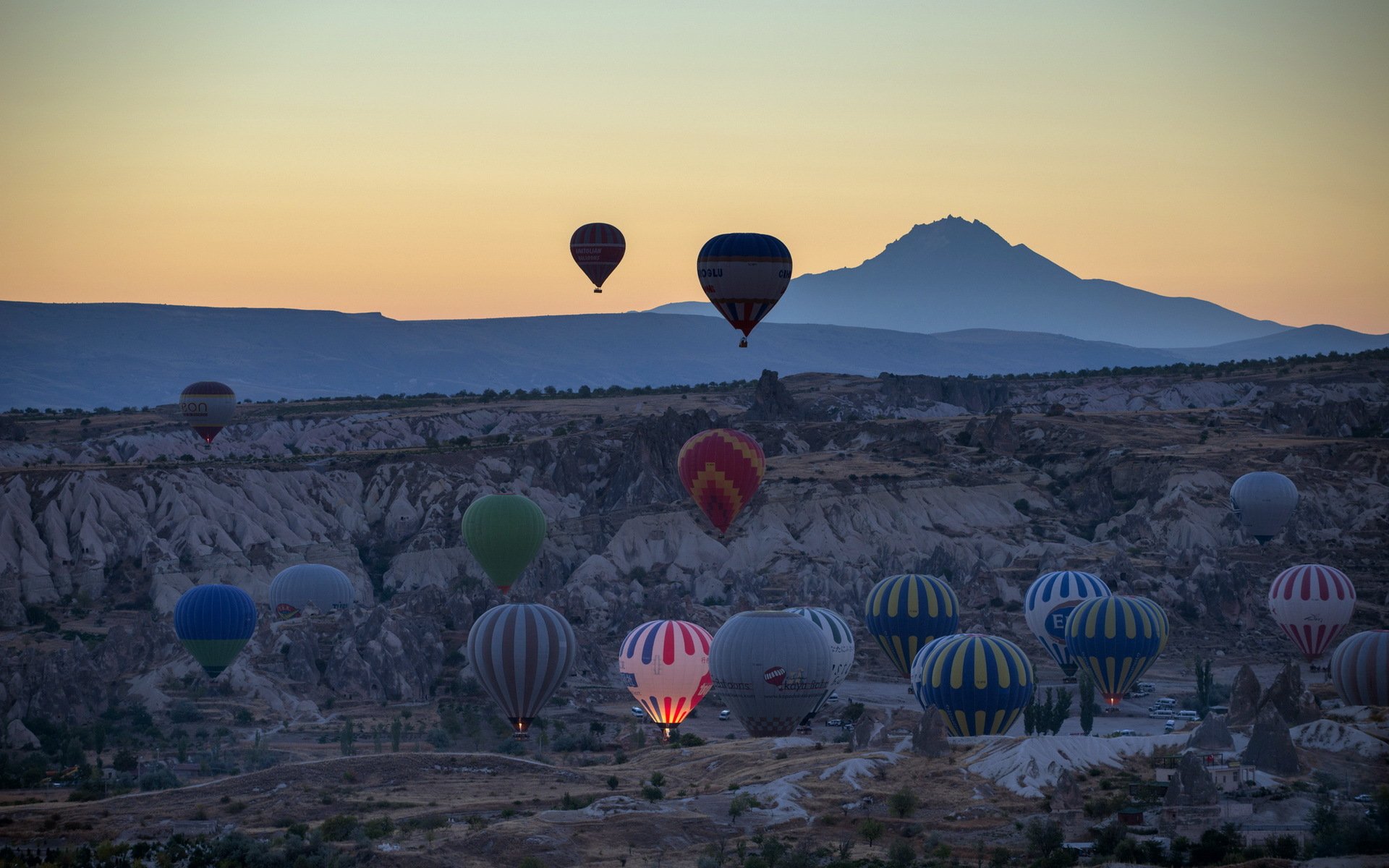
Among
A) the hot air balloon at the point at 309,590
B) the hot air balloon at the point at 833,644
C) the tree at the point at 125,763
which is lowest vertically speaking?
the tree at the point at 125,763

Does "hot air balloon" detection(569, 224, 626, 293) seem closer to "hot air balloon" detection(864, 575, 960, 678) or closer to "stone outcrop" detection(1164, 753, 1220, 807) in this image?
"hot air balloon" detection(864, 575, 960, 678)

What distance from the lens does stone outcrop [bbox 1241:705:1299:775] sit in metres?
46.8

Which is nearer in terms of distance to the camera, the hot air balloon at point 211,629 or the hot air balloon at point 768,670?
the hot air balloon at point 768,670

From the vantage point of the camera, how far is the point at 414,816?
155ft

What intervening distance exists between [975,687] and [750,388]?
95.3 metres

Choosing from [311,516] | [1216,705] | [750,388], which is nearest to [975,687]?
[1216,705]

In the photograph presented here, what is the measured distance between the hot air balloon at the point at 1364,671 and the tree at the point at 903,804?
18.7m

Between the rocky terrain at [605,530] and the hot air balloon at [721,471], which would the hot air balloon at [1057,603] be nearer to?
the rocky terrain at [605,530]

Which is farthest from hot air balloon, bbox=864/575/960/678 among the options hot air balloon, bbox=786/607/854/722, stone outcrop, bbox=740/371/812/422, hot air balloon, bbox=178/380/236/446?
hot air balloon, bbox=178/380/236/446

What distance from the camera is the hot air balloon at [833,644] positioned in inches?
2511

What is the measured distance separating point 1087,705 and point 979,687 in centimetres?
912

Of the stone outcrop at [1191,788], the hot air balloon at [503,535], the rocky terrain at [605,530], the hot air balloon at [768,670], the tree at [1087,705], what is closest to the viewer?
the stone outcrop at [1191,788]

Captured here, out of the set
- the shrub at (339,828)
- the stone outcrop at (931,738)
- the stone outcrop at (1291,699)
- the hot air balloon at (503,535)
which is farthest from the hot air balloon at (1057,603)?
the shrub at (339,828)

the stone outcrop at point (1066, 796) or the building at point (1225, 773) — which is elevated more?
the building at point (1225, 773)
